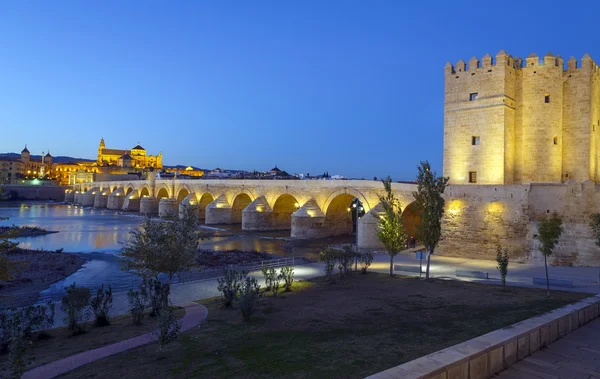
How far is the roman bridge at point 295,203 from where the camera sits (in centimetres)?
2381

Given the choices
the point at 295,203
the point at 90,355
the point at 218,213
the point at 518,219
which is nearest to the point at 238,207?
the point at 218,213

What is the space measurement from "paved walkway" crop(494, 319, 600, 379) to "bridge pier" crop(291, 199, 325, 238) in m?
21.9

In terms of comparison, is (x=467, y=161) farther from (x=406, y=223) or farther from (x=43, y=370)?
(x=43, y=370)

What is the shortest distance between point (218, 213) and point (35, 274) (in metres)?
21.0

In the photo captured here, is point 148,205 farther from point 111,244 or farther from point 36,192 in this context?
point 36,192

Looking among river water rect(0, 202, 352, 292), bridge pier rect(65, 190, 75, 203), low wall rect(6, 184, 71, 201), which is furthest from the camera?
bridge pier rect(65, 190, 75, 203)

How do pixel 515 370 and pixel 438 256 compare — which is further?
pixel 438 256

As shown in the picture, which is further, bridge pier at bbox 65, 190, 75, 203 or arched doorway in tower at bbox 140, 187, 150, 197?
bridge pier at bbox 65, 190, 75, 203

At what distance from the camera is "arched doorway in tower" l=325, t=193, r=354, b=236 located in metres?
29.4

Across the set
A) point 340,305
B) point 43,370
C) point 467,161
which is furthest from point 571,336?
point 467,161

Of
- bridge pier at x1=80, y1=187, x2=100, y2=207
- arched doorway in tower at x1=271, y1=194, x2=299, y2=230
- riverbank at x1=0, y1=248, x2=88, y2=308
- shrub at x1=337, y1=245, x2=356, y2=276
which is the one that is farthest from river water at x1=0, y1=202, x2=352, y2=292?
bridge pier at x1=80, y1=187, x2=100, y2=207

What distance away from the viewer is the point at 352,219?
104 ft

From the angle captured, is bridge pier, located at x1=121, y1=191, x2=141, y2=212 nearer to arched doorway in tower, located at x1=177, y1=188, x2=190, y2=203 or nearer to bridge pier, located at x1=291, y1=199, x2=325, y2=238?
arched doorway in tower, located at x1=177, y1=188, x2=190, y2=203

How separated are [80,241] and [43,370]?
81.4 ft
